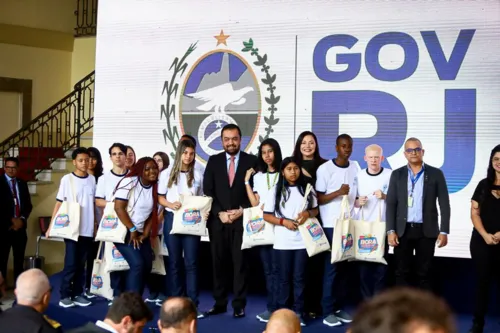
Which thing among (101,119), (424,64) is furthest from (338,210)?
(101,119)

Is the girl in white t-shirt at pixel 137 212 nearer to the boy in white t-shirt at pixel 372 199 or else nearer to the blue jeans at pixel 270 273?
the blue jeans at pixel 270 273

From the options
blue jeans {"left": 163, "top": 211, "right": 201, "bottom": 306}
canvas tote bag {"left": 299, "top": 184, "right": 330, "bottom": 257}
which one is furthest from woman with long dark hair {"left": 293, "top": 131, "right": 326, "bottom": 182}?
blue jeans {"left": 163, "top": 211, "right": 201, "bottom": 306}

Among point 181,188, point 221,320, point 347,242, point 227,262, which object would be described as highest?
point 181,188

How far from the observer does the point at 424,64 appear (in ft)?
19.7

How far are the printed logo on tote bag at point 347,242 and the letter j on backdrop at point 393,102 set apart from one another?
133 centimetres

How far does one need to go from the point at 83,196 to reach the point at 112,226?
1.83ft

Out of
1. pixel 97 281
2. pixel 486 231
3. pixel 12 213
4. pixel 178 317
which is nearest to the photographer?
pixel 178 317

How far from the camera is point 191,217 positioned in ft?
17.0

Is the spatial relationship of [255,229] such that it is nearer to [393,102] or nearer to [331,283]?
[331,283]

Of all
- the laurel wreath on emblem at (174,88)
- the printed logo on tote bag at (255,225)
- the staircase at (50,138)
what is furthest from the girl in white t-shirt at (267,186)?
the staircase at (50,138)

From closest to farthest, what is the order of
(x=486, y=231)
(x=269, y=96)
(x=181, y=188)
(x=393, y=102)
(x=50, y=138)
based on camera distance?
1. (x=486, y=231)
2. (x=181, y=188)
3. (x=393, y=102)
4. (x=269, y=96)
5. (x=50, y=138)

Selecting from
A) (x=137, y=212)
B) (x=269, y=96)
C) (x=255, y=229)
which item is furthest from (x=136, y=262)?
(x=269, y=96)

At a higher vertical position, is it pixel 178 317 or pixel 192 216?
pixel 192 216

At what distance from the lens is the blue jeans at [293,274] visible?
16.0 ft
